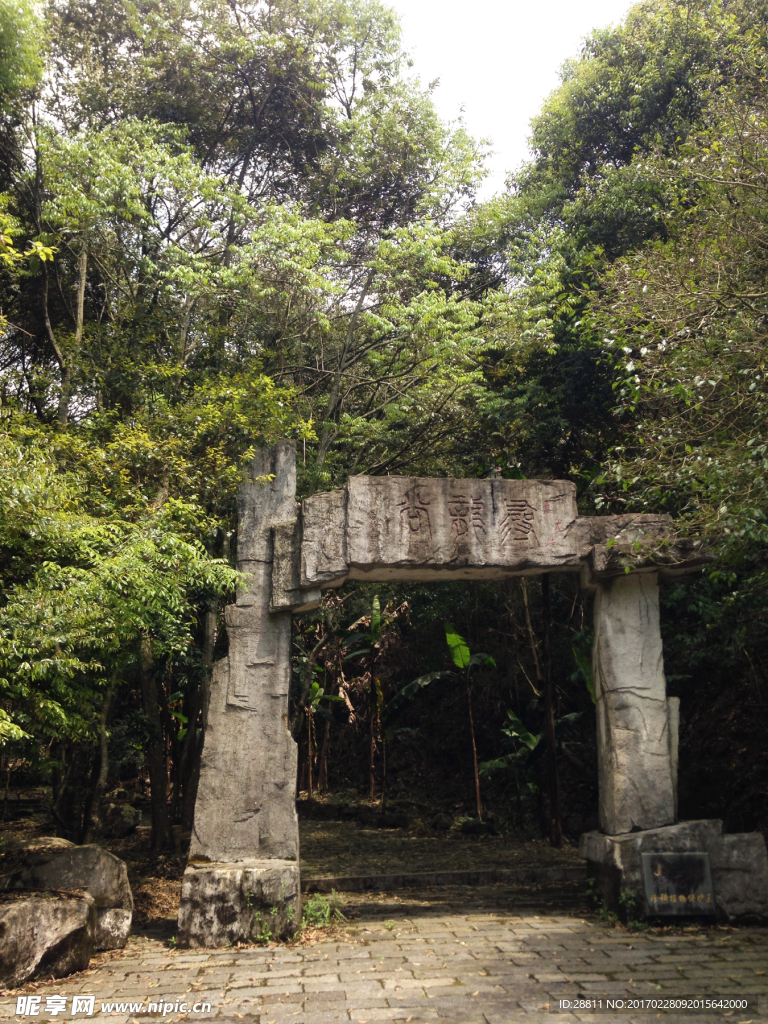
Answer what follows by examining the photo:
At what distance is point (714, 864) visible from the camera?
600 centimetres

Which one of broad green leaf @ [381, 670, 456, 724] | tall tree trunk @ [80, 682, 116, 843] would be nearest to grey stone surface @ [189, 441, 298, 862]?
tall tree trunk @ [80, 682, 116, 843]

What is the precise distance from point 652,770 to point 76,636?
178 inches

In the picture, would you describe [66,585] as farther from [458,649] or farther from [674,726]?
[458,649]

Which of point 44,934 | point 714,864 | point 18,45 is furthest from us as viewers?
point 18,45

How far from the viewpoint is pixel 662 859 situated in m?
5.92

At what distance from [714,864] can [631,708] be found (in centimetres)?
128

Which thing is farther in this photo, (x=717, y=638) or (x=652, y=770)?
(x=717, y=638)

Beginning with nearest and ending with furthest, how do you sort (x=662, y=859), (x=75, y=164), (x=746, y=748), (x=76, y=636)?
(x=76, y=636) < (x=662, y=859) < (x=75, y=164) < (x=746, y=748)

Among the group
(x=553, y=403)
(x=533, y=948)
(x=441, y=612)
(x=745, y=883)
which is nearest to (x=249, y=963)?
(x=533, y=948)

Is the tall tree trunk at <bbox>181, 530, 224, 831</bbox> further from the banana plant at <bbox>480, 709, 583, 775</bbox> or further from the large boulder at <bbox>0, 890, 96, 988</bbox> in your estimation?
the banana plant at <bbox>480, 709, 583, 775</bbox>

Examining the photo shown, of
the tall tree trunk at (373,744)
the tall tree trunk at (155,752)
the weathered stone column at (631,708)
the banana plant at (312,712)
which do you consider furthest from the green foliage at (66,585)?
the tall tree trunk at (373,744)

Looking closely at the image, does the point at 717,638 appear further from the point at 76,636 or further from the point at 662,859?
the point at 76,636

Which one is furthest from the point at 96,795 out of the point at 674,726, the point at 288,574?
the point at 674,726

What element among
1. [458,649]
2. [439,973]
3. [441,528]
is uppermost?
[441,528]
